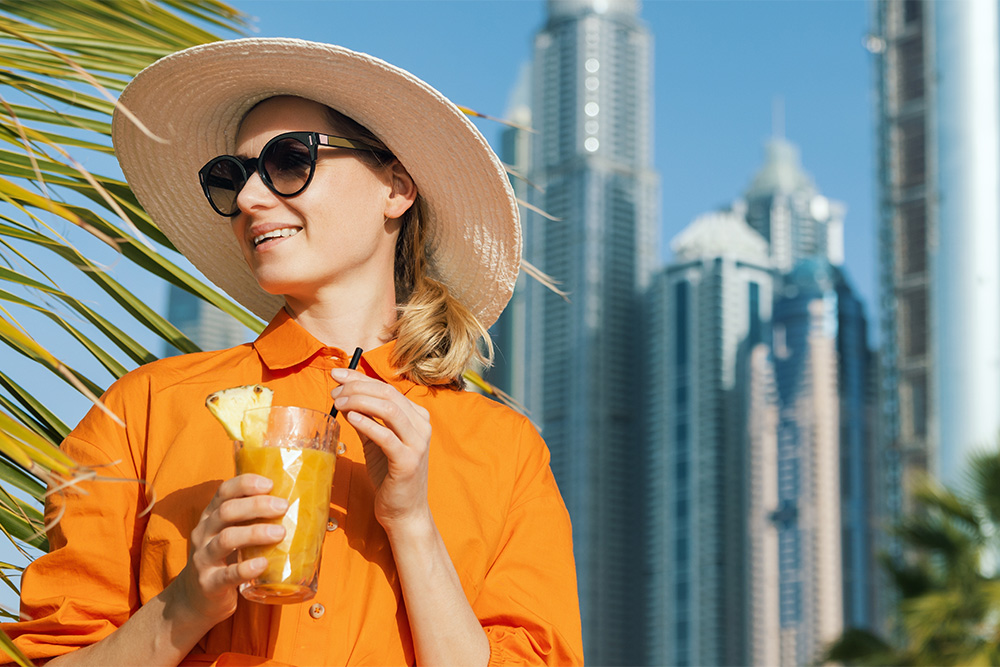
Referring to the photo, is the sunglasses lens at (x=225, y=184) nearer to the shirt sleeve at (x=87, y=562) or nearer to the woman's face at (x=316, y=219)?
the woman's face at (x=316, y=219)

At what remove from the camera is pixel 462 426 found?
1.68 meters

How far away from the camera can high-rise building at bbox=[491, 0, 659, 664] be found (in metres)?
73.3

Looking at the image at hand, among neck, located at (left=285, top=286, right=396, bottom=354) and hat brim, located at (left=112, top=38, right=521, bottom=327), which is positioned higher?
hat brim, located at (left=112, top=38, right=521, bottom=327)

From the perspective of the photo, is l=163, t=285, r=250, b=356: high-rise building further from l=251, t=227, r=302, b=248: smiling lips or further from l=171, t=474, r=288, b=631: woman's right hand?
l=171, t=474, r=288, b=631: woman's right hand

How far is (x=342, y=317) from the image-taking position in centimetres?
172

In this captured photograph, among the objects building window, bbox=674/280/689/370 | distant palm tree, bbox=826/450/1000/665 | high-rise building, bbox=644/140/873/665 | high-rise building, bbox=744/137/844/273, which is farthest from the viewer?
high-rise building, bbox=744/137/844/273

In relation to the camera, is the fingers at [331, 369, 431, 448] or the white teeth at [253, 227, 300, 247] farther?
the white teeth at [253, 227, 300, 247]

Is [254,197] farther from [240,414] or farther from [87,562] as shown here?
[87,562]

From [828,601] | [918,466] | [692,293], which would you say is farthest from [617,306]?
[918,466]

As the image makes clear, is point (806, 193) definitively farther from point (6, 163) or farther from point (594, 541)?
point (6, 163)

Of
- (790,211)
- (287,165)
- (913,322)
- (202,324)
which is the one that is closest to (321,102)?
(287,165)

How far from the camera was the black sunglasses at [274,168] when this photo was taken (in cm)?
160

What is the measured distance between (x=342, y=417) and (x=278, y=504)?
0.42m

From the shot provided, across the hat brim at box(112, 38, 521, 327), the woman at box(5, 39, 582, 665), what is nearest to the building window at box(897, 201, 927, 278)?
the hat brim at box(112, 38, 521, 327)
